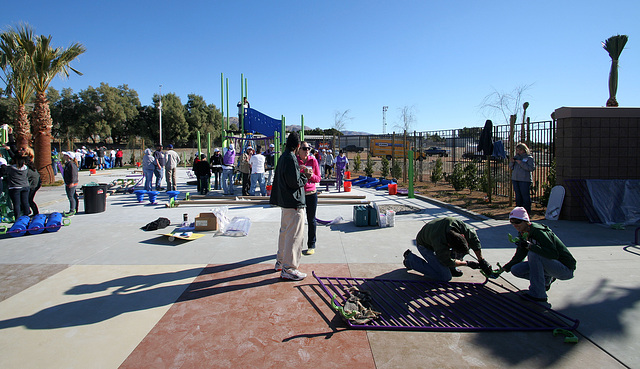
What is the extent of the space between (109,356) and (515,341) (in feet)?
11.8

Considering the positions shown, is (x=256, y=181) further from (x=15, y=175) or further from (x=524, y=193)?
(x=524, y=193)

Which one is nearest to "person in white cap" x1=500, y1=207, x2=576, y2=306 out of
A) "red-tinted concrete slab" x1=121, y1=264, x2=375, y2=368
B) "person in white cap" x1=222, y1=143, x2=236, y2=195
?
"red-tinted concrete slab" x1=121, y1=264, x2=375, y2=368

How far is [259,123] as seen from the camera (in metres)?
15.7

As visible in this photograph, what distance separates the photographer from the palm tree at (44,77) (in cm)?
1752

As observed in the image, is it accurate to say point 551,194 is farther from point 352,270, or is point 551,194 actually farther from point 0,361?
point 0,361

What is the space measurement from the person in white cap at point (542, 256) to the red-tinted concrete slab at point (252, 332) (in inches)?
83.4

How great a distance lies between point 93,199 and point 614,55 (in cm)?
1696

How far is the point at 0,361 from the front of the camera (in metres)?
3.13

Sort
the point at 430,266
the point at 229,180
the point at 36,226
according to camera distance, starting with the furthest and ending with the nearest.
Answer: the point at 229,180 < the point at 36,226 < the point at 430,266

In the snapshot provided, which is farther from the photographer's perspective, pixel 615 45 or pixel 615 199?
pixel 615 45

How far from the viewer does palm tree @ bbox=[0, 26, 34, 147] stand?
1714 cm

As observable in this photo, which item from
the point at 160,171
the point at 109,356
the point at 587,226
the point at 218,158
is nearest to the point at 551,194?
the point at 587,226

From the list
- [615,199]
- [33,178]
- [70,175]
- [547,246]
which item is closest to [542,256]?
[547,246]

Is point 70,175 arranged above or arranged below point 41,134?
below
